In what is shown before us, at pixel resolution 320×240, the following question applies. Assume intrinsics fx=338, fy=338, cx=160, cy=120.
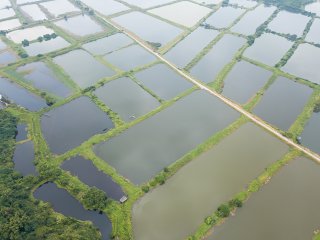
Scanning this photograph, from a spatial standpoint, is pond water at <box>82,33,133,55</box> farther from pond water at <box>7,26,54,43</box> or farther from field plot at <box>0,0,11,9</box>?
field plot at <box>0,0,11,9</box>

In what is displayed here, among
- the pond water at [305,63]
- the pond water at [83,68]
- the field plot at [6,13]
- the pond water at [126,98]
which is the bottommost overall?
the field plot at [6,13]

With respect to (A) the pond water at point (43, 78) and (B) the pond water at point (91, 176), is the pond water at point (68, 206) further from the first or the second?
(A) the pond water at point (43, 78)

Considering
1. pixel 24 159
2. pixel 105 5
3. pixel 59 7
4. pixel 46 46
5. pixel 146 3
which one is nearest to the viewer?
pixel 24 159

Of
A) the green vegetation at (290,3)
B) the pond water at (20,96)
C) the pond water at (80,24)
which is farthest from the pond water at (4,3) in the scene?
the green vegetation at (290,3)

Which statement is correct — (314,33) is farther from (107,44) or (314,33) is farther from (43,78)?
(43,78)

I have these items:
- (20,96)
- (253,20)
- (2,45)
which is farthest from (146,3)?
(20,96)

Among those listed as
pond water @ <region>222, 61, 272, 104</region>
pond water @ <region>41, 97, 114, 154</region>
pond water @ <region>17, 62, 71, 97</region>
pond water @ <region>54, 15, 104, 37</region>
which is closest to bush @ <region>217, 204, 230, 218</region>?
pond water @ <region>41, 97, 114, 154</region>
